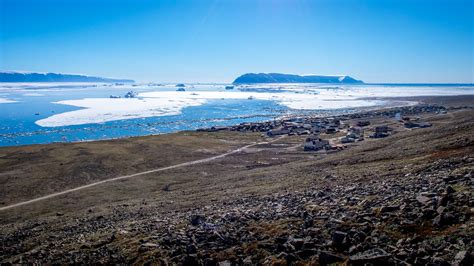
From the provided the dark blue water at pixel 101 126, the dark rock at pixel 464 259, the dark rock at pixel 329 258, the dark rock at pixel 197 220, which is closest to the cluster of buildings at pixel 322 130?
the dark blue water at pixel 101 126

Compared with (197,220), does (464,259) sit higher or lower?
higher

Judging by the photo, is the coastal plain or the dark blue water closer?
the coastal plain

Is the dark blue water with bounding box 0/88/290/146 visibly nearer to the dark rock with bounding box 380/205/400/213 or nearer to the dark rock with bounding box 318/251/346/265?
the dark rock with bounding box 380/205/400/213

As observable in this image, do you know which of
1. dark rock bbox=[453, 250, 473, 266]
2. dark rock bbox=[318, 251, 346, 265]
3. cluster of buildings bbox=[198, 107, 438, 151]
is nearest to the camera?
dark rock bbox=[453, 250, 473, 266]

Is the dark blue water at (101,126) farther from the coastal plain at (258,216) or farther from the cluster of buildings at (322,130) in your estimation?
the coastal plain at (258,216)

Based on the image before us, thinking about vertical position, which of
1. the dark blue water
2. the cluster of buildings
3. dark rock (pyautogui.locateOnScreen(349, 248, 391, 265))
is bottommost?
the dark blue water

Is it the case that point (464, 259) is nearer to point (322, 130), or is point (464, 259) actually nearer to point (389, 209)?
point (389, 209)

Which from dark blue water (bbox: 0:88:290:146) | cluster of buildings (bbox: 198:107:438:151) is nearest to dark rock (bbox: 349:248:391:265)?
cluster of buildings (bbox: 198:107:438:151)

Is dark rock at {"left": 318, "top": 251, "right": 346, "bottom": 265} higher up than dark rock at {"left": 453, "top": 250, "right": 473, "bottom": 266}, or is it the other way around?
dark rock at {"left": 453, "top": 250, "right": 473, "bottom": 266}

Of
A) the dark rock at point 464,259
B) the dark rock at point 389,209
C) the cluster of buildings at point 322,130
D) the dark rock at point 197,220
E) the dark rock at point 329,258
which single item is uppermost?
the dark rock at point 464,259

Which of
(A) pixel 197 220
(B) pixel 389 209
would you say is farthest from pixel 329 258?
(A) pixel 197 220

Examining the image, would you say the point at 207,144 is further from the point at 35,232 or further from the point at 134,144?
the point at 35,232

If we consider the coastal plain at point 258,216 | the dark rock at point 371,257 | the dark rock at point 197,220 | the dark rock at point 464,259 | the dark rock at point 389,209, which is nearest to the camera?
the dark rock at point 464,259

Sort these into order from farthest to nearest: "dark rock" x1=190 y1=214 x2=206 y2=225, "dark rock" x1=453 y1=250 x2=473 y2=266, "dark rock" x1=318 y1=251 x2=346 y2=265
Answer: "dark rock" x1=190 y1=214 x2=206 y2=225 → "dark rock" x1=318 y1=251 x2=346 y2=265 → "dark rock" x1=453 y1=250 x2=473 y2=266
